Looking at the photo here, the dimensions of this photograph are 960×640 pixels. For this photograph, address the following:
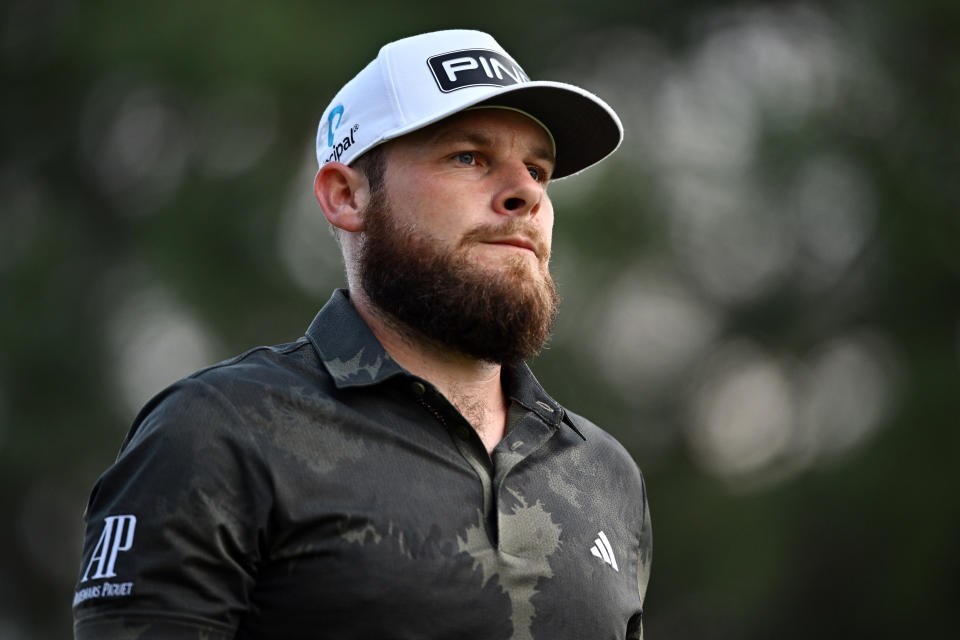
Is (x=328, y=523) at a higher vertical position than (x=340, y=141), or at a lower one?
lower

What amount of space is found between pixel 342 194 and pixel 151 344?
982 centimetres

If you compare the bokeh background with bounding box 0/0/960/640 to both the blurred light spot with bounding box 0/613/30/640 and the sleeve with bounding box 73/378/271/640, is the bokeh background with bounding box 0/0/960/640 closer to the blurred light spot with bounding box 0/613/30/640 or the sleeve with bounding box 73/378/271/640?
the blurred light spot with bounding box 0/613/30/640

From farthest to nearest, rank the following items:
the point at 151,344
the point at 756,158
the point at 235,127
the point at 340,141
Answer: the point at 235,127, the point at 756,158, the point at 151,344, the point at 340,141

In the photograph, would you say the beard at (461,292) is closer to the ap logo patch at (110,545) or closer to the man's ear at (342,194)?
the man's ear at (342,194)

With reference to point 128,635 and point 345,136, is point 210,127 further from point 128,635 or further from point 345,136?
point 128,635

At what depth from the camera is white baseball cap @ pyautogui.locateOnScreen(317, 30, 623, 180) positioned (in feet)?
9.98

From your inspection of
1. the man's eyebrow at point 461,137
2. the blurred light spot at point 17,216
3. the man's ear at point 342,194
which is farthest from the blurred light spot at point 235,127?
the man's eyebrow at point 461,137

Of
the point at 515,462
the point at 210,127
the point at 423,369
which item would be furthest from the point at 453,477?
the point at 210,127

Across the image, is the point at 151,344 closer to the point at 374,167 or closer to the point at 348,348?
the point at 374,167

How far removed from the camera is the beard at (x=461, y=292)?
2.98m

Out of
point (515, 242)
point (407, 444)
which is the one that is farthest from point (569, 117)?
point (407, 444)

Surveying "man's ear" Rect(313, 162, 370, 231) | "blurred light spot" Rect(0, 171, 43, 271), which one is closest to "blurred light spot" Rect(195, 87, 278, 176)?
"blurred light spot" Rect(0, 171, 43, 271)

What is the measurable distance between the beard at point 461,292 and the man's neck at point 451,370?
0.02 metres

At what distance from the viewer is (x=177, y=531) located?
2.44 m
